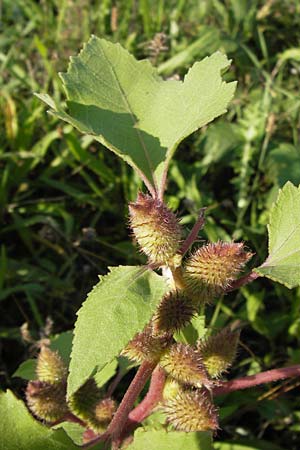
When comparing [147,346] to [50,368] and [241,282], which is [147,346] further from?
[50,368]

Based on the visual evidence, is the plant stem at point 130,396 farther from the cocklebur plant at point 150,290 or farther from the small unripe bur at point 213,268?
the small unripe bur at point 213,268

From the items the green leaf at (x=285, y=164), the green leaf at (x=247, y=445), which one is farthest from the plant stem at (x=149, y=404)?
the green leaf at (x=285, y=164)

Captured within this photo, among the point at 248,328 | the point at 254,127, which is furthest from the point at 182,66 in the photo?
the point at 248,328

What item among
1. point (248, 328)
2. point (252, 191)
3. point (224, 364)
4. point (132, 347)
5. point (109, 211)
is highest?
point (132, 347)

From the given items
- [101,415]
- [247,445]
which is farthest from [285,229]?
[247,445]

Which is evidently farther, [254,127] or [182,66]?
[182,66]

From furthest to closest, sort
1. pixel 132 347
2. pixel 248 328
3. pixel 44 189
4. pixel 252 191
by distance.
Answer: pixel 44 189 < pixel 252 191 < pixel 248 328 < pixel 132 347

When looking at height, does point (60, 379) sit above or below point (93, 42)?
below

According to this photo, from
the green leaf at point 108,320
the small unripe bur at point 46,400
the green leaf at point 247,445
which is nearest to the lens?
the green leaf at point 108,320

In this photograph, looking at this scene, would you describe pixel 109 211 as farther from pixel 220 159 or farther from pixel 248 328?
pixel 248 328
